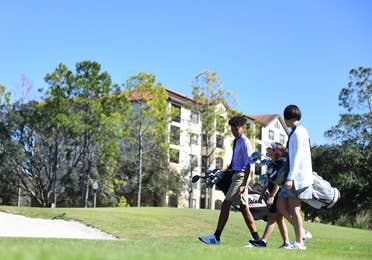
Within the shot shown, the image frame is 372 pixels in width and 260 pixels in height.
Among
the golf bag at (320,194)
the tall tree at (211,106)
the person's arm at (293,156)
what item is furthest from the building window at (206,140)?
the person's arm at (293,156)

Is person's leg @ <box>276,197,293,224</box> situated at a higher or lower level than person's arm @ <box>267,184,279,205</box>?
lower

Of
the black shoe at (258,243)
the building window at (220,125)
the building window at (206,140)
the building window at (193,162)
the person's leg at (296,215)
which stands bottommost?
the black shoe at (258,243)

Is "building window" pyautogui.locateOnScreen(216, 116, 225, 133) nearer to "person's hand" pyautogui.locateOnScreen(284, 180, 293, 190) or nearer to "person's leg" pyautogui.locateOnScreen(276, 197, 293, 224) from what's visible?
"person's leg" pyautogui.locateOnScreen(276, 197, 293, 224)

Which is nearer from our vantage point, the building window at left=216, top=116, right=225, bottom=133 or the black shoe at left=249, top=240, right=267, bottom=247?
the black shoe at left=249, top=240, right=267, bottom=247

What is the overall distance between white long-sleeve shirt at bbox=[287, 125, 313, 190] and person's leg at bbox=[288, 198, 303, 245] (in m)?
0.31

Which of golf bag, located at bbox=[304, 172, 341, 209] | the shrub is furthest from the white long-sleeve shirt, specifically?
the shrub

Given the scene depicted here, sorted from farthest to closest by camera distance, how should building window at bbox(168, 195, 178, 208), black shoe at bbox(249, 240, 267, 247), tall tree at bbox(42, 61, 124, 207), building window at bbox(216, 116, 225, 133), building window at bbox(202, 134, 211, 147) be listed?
building window at bbox(168, 195, 178, 208)
building window at bbox(202, 134, 211, 147)
building window at bbox(216, 116, 225, 133)
tall tree at bbox(42, 61, 124, 207)
black shoe at bbox(249, 240, 267, 247)

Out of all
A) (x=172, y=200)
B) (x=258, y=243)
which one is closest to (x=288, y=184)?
(x=258, y=243)

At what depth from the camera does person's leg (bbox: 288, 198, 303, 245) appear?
8.28 meters

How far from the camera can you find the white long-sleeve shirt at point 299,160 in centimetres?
816

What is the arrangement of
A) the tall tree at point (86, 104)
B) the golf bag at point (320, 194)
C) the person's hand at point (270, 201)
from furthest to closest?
the tall tree at point (86, 104), the person's hand at point (270, 201), the golf bag at point (320, 194)

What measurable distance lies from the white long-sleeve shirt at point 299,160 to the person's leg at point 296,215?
31cm

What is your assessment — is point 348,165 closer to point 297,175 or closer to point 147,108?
point 147,108

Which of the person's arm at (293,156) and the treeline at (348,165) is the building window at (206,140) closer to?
the treeline at (348,165)
